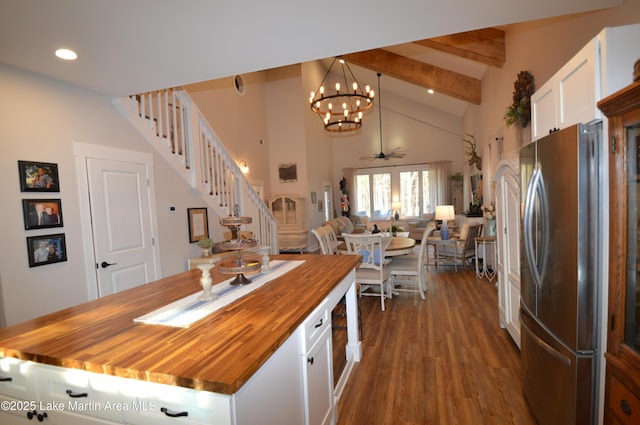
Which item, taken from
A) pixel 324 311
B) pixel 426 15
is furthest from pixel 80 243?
pixel 426 15

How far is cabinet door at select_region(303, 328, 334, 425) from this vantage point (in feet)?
4.95

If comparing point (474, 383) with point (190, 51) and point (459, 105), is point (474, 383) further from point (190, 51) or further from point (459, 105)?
point (459, 105)


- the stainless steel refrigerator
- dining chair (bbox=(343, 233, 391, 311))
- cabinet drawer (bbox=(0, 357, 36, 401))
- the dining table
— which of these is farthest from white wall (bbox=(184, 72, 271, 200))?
the stainless steel refrigerator

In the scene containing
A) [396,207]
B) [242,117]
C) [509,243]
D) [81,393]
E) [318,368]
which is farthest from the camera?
[396,207]

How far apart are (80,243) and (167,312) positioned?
6.74ft

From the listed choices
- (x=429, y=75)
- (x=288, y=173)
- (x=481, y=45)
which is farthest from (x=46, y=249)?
(x=429, y=75)

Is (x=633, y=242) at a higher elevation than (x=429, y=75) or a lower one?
lower

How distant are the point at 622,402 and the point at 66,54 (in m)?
3.85

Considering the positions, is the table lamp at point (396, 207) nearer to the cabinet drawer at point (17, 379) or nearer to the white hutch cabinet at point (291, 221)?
the white hutch cabinet at point (291, 221)

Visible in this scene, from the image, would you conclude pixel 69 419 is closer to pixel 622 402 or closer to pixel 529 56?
pixel 622 402

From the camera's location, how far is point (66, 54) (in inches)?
89.4

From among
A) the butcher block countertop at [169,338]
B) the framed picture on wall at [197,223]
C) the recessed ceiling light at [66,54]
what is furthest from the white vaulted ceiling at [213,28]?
the framed picture on wall at [197,223]

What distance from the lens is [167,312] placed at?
59.6 inches

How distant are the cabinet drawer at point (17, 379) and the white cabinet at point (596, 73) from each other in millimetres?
2673
